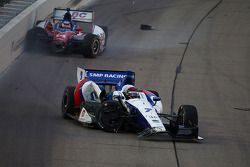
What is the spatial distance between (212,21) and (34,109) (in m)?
15.4

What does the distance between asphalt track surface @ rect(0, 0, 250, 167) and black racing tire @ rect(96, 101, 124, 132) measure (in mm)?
193

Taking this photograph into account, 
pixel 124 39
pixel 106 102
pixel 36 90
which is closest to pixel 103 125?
pixel 106 102

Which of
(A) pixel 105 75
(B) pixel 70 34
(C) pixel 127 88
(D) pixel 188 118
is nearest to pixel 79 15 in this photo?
(B) pixel 70 34

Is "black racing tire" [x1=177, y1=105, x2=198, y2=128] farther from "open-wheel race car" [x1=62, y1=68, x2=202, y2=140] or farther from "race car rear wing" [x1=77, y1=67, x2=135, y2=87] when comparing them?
"race car rear wing" [x1=77, y1=67, x2=135, y2=87]

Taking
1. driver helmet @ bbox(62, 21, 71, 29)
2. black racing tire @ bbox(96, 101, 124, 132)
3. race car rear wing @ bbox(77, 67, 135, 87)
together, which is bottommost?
black racing tire @ bbox(96, 101, 124, 132)

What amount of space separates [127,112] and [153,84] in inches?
230

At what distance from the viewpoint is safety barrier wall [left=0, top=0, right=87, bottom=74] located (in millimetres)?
22078

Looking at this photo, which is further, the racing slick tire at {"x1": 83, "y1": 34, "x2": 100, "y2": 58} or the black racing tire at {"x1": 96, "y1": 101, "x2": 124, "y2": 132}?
the racing slick tire at {"x1": 83, "y1": 34, "x2": 100, "y2": 58}

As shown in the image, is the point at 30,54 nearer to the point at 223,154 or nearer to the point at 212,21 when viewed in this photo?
the point at 212,21

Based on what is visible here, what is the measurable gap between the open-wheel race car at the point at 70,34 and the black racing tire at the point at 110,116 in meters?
9.03

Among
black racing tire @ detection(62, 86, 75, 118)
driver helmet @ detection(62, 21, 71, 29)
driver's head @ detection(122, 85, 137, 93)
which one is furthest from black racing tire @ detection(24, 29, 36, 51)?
driver's head @ detection(122, 85, 137, 93)

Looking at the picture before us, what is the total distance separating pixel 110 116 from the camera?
1527cm

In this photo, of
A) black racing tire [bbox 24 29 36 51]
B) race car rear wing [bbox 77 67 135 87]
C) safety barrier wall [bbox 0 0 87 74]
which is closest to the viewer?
race car rear wing [bbox 77 67 135 87]

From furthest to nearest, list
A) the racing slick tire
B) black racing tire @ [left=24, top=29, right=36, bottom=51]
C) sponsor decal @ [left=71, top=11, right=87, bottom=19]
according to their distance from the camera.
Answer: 1. sponsor decal @ [left=71, top=11, right=87, bottom=19]
2. black racing tire @ [left=24, top=29, right=36, bottom=51]
3. the racing slick tire
